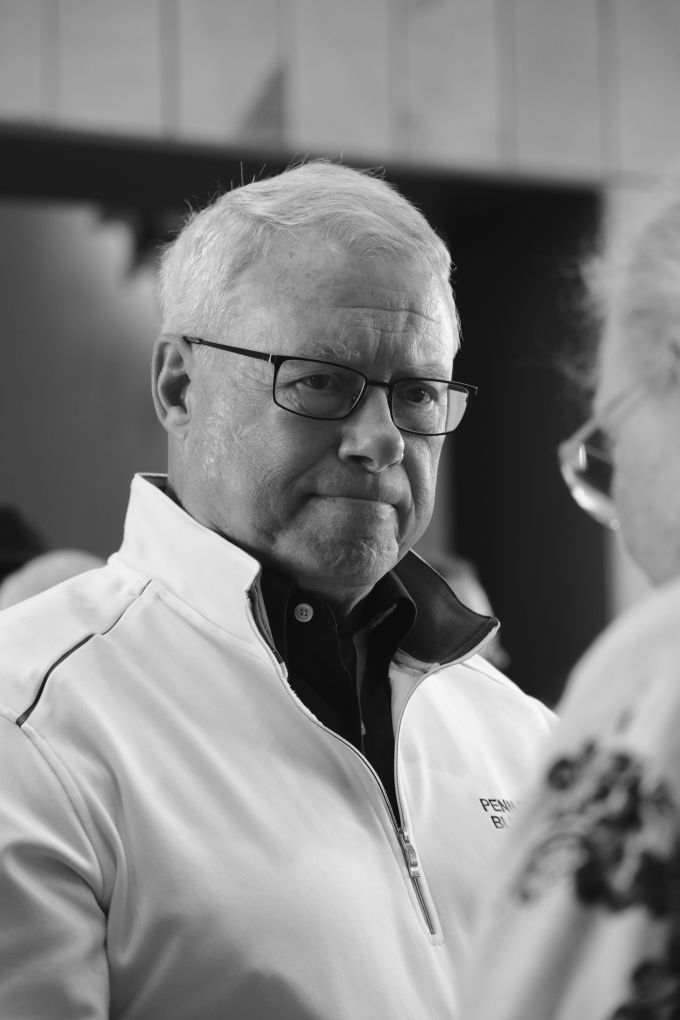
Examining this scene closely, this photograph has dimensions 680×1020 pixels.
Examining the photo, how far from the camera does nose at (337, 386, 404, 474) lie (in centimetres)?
167

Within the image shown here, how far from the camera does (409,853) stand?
1.52 metres

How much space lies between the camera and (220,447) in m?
1.73

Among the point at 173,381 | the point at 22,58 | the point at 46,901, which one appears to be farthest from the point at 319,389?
the point at 22,58

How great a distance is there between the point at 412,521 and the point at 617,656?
93cm

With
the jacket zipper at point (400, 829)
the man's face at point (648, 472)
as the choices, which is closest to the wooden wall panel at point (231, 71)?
the jacket zipper at point (400, 829)

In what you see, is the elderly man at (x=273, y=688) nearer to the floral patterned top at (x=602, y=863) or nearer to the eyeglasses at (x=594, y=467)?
the eyeglasses at (x=594, y=467)

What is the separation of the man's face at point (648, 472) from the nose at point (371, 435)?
25.7 inches

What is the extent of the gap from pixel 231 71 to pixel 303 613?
4.90 m

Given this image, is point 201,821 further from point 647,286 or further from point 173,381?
point 647,286

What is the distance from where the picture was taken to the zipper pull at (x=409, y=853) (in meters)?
1.51

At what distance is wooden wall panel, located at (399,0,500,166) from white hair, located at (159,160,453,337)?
15.5 feet

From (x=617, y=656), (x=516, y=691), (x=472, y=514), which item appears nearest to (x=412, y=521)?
(x=516, y=691)

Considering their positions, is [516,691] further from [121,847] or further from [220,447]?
[121,847]

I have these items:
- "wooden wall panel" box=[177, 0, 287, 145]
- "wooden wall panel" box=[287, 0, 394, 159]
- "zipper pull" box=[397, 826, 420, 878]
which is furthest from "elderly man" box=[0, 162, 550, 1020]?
"wooden wall panel" box=[287, 0, 394, 159]
